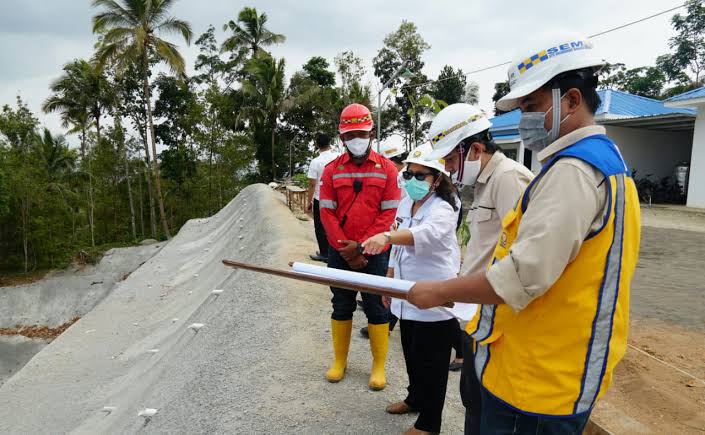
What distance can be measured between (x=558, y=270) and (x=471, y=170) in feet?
3.57

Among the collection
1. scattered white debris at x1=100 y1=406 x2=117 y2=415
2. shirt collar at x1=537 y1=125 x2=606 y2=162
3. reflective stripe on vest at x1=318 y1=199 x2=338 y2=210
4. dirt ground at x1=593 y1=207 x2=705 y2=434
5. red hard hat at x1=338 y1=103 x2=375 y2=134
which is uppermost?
red hard hat at x1=338 y1=103 x2=375 y2=134

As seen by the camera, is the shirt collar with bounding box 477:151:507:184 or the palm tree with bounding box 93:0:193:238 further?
the palm tree with bounding box 93:0:193:238

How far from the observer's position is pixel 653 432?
3584 mm

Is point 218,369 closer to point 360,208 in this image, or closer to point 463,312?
point 360,208

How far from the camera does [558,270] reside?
1165 mm

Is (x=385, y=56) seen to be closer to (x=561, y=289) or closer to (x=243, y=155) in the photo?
(x=243, y=155)

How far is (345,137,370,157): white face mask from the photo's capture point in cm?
325

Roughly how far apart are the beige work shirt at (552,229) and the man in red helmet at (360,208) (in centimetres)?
206

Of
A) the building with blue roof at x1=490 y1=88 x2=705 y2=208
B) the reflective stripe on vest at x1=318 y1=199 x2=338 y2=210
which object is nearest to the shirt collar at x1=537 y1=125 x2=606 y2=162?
the reflective stripe on vest at x1=318 y1=199 x2=338 y2=210

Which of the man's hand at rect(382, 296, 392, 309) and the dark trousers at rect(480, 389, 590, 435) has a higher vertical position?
the dark trousers at rect(480, 389, 590, 435)

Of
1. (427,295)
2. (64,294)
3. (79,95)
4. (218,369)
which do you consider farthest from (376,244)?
(79,95)

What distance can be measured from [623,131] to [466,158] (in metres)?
19.6

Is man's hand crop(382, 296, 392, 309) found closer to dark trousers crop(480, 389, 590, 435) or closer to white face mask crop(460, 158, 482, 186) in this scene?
white face mask crop(460, 158, 482, 186)

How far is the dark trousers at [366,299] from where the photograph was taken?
3244 mm
